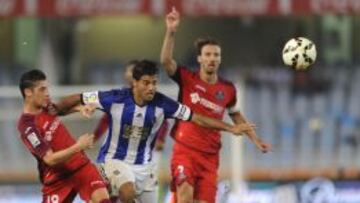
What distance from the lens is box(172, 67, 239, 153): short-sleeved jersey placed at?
37.7ft

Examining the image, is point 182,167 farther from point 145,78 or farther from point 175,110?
point 145,78

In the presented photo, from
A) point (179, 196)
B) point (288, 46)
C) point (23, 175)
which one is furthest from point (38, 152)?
point (23, 175)

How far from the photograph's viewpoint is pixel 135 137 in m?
10.8

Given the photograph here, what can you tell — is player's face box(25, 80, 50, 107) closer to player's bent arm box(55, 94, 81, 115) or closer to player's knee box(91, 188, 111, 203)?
player's bent arm box(55, 94, 81, 115)

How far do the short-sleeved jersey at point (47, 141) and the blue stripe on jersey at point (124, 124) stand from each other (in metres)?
0.29

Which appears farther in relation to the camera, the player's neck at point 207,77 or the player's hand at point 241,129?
the player's neck at point 207,77

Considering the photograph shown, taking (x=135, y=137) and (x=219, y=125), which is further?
(x=219, y=125)

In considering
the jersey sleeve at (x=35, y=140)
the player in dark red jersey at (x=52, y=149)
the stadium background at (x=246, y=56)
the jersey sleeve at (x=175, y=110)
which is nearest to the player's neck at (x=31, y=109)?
the player in dark red jersey at (x=52, y=149)

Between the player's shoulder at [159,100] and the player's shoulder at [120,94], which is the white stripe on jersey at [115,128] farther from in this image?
the player's shoulder at [159,100]

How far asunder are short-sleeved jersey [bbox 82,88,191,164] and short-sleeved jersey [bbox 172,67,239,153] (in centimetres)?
58

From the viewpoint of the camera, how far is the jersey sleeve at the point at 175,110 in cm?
1091

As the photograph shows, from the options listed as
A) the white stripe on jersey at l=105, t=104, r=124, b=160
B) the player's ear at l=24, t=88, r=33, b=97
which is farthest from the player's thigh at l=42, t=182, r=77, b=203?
the player's ear at l=24, t=88, r=33, b=97

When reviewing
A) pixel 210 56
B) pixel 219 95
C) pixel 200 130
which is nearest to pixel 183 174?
pixel 200 130

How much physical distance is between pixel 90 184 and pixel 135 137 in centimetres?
59
